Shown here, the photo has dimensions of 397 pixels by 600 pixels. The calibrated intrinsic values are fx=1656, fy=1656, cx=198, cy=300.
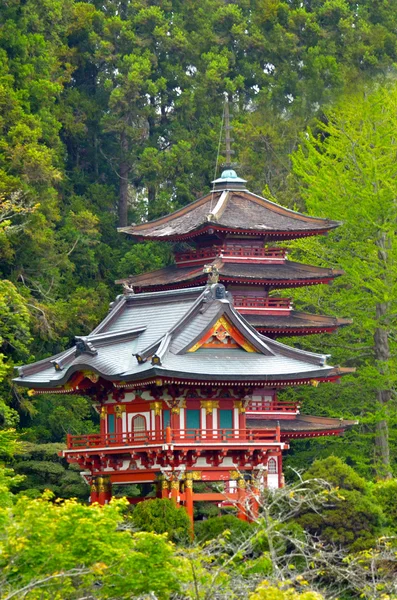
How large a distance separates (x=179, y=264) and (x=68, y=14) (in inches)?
718

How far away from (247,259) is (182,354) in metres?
11.0

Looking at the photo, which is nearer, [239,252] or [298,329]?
[298,329]

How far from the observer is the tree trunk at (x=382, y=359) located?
56.7 m

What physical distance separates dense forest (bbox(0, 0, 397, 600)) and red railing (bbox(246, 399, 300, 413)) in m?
4.63

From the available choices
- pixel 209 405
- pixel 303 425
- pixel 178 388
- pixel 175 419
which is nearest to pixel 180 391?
pixel 178 388

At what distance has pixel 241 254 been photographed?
53.1 m

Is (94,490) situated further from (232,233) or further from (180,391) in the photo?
(232,233)

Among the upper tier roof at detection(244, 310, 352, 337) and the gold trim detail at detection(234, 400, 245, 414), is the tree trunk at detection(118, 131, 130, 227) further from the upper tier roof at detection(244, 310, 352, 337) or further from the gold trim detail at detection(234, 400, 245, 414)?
the gold trim detail at detection(234, 400, 245, 414)

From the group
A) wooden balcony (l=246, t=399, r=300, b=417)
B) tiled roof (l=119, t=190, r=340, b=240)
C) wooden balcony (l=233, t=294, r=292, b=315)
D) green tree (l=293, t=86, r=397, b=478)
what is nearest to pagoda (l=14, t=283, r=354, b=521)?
wooden balcony (l=246, t=399, r=300, b=417)

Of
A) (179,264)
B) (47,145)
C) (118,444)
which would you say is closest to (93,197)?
(47,145)

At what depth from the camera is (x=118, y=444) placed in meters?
43.2

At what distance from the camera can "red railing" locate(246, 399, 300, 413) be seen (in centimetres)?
4909

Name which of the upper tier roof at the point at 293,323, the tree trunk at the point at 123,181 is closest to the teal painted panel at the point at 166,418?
the upper tier roof at the point at 293,323

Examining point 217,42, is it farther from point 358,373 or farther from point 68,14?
point 358,373
